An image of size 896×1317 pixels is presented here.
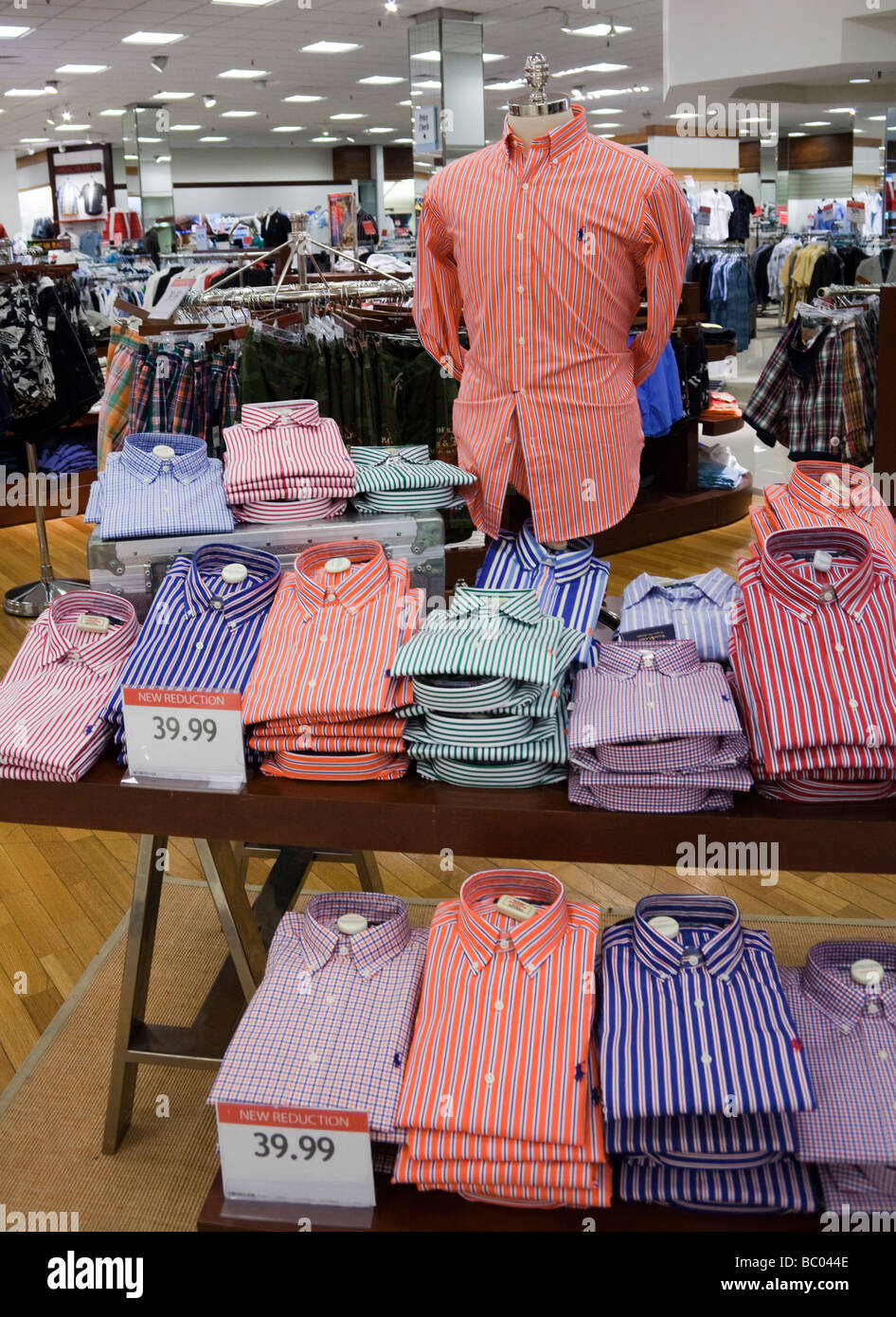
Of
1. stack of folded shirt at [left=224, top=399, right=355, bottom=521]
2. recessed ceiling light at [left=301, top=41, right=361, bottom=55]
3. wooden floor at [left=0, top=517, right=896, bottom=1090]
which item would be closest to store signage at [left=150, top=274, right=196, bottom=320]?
wooden floor at [left=0, top=517, right=896, bottom=1090]

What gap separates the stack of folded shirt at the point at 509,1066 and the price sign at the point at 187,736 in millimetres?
405

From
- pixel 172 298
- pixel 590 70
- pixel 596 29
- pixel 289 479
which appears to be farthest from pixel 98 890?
pixel 590 70

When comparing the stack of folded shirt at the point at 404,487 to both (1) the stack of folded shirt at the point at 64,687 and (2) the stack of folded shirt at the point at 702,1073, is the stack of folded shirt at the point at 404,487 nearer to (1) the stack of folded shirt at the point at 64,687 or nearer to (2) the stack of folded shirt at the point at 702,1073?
(1) the stack of folded shirt at the point at 64,687

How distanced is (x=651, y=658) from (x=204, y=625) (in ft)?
2.34

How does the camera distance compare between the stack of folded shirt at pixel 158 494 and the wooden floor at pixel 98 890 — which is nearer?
the stack of folded shirt at pixel 158 494

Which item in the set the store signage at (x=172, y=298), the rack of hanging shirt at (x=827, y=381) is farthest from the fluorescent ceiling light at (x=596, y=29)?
the store signage at (x=172, y=298)

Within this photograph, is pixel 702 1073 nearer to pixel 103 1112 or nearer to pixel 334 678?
pixel 334 678

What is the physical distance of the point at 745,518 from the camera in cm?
693

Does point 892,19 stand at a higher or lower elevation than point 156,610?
higher

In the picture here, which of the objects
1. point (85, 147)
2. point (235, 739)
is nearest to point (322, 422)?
point (235, 739)

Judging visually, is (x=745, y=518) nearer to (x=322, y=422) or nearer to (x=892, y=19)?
(x=892, y=19)

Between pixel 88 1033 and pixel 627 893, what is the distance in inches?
55.7

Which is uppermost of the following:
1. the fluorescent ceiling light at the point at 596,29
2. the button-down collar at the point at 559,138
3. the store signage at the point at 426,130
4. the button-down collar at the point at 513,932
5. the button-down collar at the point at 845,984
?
the fluorescent ceiling light at the point at 596,29

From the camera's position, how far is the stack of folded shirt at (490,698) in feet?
5.38
